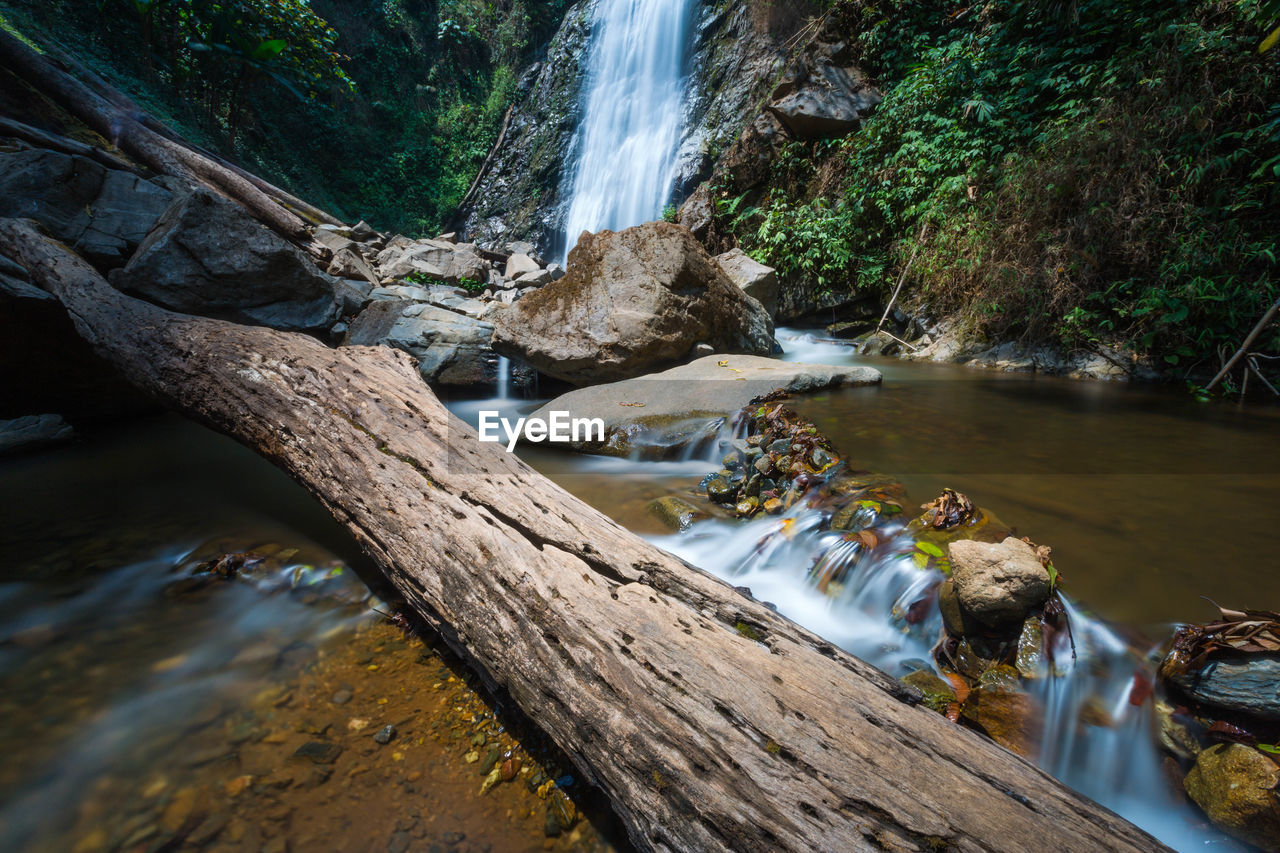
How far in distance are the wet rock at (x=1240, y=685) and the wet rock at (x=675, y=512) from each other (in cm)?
203

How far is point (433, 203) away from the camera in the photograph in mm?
23188

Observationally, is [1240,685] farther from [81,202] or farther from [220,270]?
[81,202]

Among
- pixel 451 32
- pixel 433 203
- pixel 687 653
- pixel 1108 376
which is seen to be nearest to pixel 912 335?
pixel 1108 376

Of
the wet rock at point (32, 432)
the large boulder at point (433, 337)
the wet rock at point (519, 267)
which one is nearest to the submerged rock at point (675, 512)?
the large boulder at point (433, 337)

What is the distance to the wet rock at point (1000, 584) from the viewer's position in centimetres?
174

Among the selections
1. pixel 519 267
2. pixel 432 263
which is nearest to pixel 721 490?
pixel 432 263

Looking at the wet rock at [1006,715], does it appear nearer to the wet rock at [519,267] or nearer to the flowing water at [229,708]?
the flowing water at [229,708]

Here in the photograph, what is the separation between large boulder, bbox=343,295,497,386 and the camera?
19.0 ft

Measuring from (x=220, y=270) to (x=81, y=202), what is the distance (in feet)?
5.20

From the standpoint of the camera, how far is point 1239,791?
1.28m

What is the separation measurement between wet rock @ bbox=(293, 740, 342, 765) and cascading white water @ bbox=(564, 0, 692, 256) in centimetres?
1498

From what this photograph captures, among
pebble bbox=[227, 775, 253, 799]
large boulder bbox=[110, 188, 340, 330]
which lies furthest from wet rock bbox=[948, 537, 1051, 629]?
large boulder bbox=[110, 188, 340, 330]

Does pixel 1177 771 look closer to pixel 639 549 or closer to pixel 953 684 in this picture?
pixel 953 684

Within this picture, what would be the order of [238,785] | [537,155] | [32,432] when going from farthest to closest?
[537,155] → [32,432] → [238,785]
